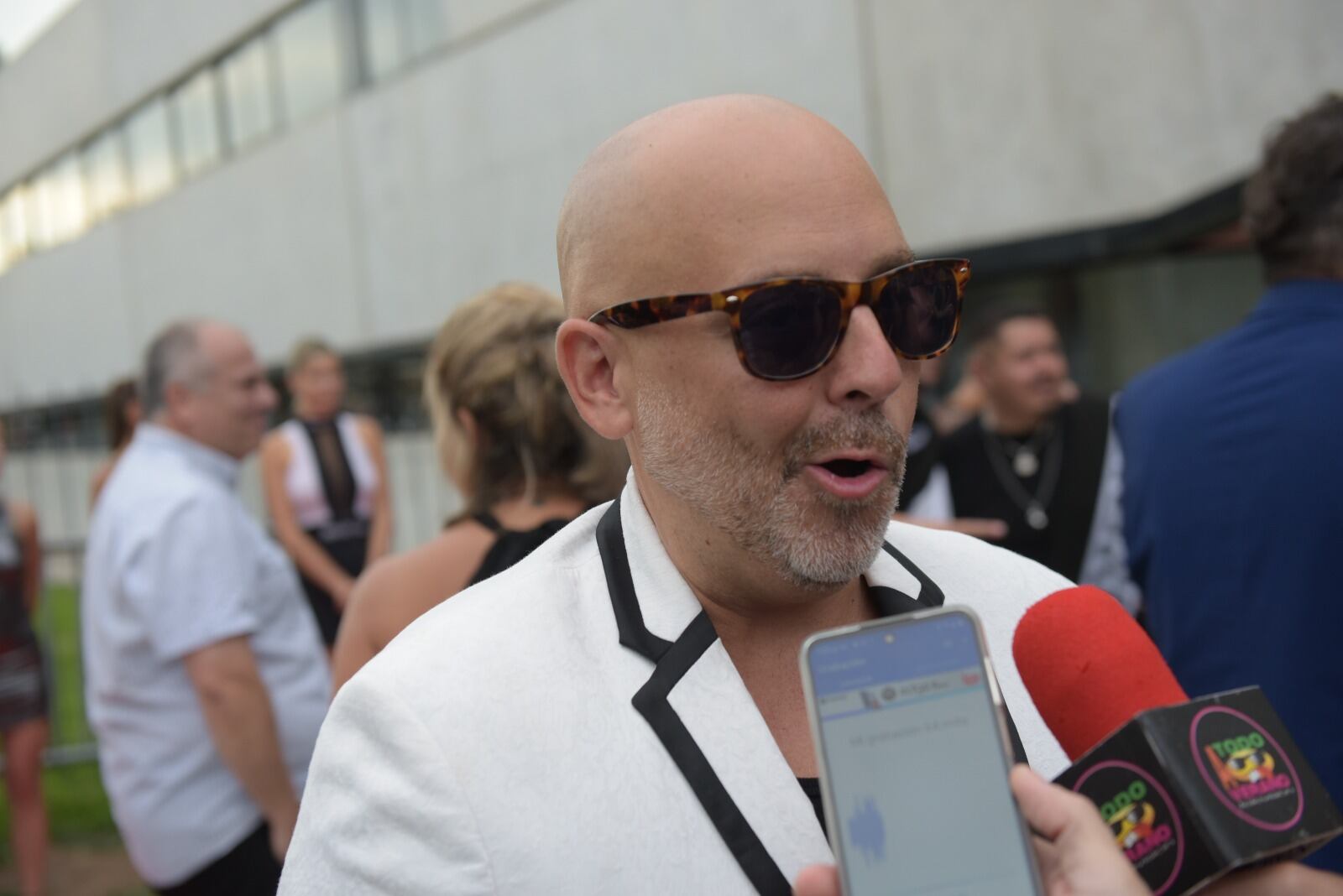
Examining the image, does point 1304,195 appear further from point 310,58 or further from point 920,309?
point 310,58

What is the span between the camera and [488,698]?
1385 millimetres

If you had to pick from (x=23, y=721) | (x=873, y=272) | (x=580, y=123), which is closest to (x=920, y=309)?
(x=873, y=272)

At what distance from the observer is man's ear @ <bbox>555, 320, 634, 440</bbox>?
1607mm

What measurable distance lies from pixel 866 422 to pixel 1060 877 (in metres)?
0.55

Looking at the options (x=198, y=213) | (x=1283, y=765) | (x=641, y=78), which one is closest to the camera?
(x=1283, y=765)

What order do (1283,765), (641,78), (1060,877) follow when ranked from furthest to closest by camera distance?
(641,78) → (1283,765) → (1060,877)

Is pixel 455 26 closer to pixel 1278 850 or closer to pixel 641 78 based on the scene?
pixel 641 78

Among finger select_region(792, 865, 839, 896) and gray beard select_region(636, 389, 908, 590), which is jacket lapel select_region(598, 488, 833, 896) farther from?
finger select_region(792, 865, 839, 896)

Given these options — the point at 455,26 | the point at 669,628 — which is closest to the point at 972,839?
the point at 669,628

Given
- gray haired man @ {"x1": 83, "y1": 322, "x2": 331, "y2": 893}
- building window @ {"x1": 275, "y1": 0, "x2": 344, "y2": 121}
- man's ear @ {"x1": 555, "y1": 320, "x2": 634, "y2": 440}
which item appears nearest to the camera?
man's ear @ {"x1": 555, "y1": 320, "x2": 634, "y2": 440}

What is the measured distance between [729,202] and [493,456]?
150 centimetres

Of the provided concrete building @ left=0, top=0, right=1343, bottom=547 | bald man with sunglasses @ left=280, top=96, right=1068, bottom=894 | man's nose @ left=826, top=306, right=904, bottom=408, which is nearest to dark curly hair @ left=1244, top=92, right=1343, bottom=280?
bald man with sunglasses @ left=280, top=96, right=1068, bottom=894

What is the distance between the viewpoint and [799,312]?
1.41 meters

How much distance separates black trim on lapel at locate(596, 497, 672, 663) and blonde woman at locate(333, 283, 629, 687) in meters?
0.98
